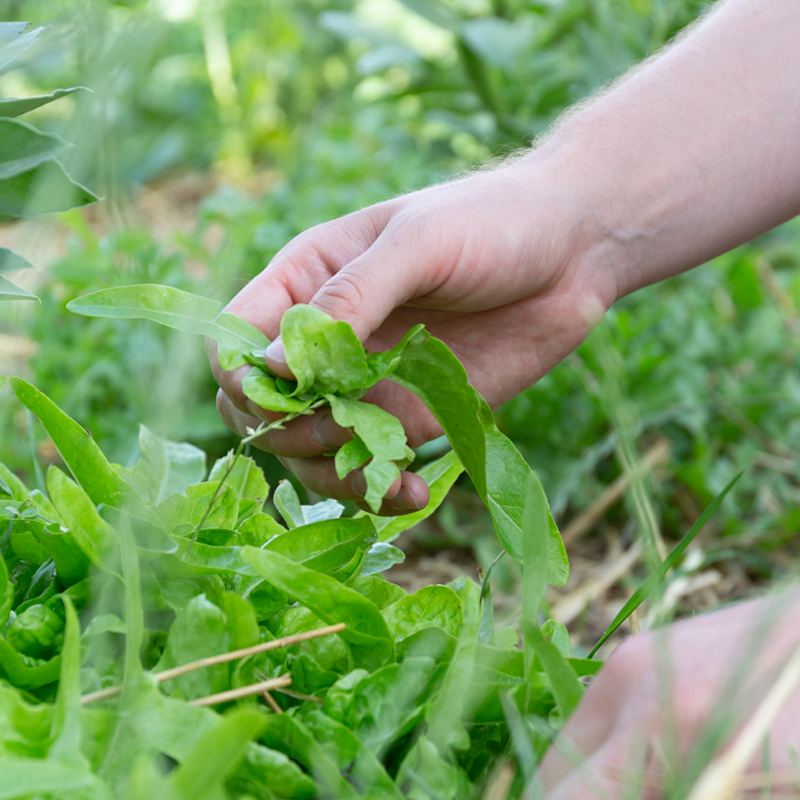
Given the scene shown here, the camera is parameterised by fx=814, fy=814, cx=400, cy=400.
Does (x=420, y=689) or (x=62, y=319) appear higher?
(x=420, y=689)

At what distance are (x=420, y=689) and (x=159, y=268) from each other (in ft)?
3.58

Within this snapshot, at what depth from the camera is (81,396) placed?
135 cm

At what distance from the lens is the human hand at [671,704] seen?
1.10ft

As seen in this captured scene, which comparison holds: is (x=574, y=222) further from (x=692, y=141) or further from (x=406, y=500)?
(x=406, y=500)

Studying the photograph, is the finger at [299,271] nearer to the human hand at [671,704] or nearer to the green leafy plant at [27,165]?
the green leafy plant at [27,165]

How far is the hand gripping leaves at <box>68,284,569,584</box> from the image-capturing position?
0.50 m

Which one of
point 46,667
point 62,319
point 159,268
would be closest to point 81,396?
point 159,268

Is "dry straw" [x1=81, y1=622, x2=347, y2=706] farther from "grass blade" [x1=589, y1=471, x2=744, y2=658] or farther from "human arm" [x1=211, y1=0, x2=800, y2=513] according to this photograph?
"human arm" [x1=211, y1=0, x2=800, y2=513]

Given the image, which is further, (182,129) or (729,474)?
(182,129)

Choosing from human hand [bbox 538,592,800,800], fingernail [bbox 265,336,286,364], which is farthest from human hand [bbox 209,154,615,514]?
human hand [bbox 538,592,800,800]

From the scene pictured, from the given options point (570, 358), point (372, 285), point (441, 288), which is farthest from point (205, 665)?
point (570, 358)

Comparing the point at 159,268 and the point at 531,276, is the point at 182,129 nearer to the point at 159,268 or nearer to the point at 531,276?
the point at 159,268

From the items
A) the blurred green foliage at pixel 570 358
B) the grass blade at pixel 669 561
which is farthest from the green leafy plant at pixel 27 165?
the grass blade at pixel 669 561

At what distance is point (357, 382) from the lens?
0.53 m
